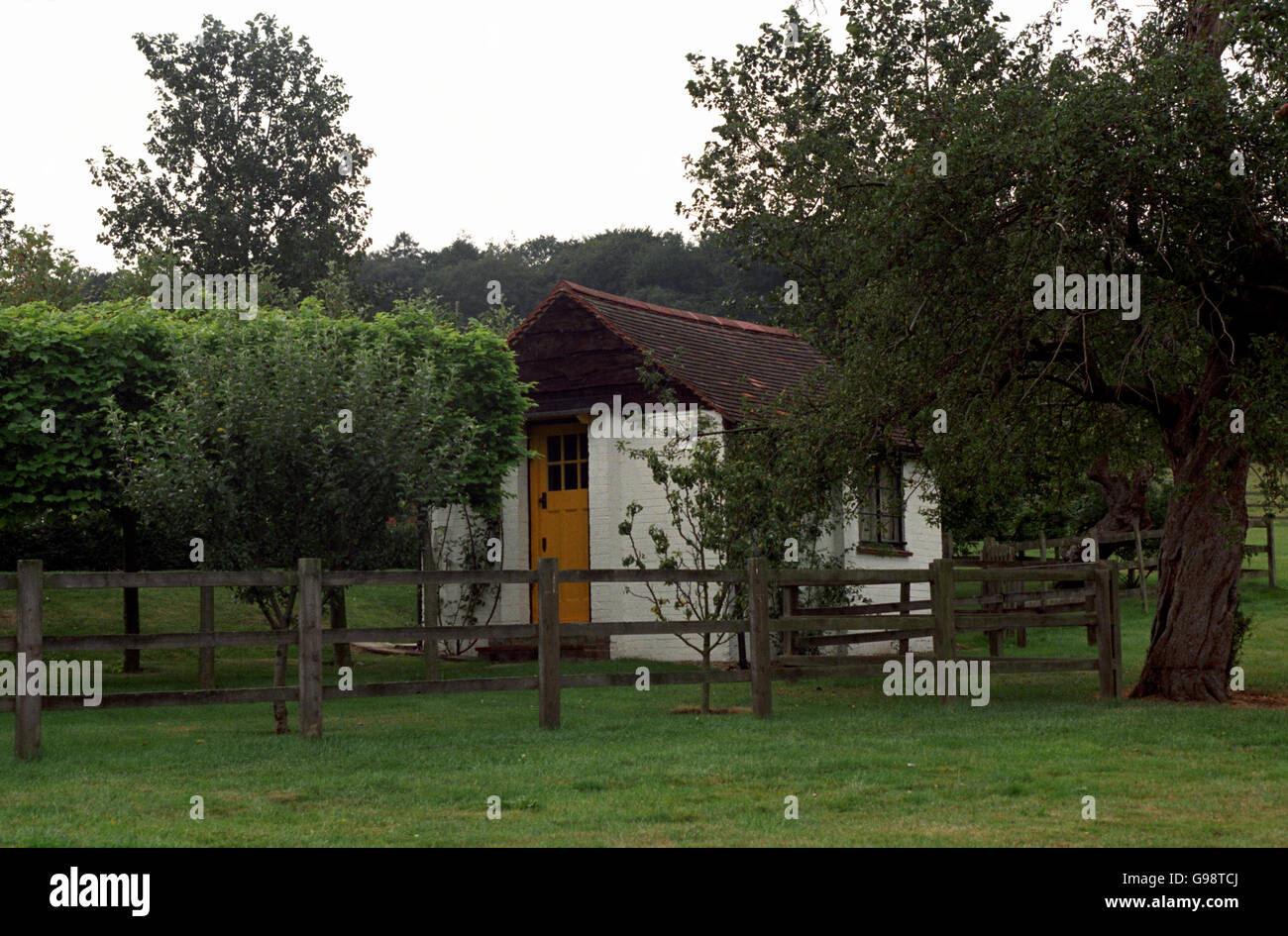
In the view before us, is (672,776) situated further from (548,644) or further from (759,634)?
(759,634)

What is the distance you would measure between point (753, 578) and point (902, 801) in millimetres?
5383

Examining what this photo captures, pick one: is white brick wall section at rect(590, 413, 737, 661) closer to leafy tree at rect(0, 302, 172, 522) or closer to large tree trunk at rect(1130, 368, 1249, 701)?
leafy tree at rect(0, 302, 172, 522)

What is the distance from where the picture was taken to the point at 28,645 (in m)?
10.6

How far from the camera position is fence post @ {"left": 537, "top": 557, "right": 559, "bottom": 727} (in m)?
12.7

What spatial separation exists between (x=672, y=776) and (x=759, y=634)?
13.9ft

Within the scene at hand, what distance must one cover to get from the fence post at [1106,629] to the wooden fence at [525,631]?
0.04ft

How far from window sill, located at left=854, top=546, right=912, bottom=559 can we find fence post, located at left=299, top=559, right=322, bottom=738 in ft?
43.6

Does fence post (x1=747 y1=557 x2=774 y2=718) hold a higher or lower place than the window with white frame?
lower

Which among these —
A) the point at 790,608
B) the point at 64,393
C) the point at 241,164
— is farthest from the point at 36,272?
the point at 790,608

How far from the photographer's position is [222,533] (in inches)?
509

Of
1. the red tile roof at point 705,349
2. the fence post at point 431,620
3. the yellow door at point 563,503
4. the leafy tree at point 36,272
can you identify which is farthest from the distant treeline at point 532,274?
the fence post at point 431,620

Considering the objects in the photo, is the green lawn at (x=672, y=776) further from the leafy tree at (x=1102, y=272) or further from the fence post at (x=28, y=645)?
the leafy tree at (x=1102, y=272)

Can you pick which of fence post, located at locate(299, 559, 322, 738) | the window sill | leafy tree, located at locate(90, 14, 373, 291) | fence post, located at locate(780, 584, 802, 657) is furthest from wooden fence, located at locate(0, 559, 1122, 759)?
leafy tree, located at locate(90, 14, 373, 291)
